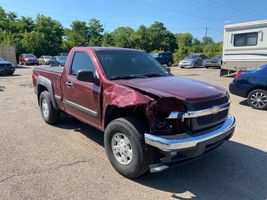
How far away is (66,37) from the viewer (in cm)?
6191

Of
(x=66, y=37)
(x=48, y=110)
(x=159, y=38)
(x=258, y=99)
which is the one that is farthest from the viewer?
(x=159, y=38)

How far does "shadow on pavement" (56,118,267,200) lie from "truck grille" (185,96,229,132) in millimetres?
776

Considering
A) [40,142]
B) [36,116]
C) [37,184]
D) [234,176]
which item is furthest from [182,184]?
[36,116]

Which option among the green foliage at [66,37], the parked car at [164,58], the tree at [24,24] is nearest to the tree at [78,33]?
the green foliage at [66,37]

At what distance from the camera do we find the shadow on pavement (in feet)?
11.5

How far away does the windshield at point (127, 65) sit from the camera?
15.0 feet

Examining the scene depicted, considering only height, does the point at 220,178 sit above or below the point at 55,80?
below

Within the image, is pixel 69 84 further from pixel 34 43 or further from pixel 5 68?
pixel 34 43

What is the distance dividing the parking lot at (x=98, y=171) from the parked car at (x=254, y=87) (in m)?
2.31

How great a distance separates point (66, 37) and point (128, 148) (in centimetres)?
6191

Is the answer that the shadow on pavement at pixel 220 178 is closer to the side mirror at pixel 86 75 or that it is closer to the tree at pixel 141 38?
the side mirror at pixel 86 75

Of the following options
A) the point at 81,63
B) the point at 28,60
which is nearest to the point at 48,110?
the point at 81,63

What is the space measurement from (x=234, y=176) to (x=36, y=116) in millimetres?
5378

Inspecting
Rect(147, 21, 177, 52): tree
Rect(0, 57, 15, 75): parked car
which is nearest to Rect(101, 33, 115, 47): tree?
Rect(147, 21, 177, 52): tree
